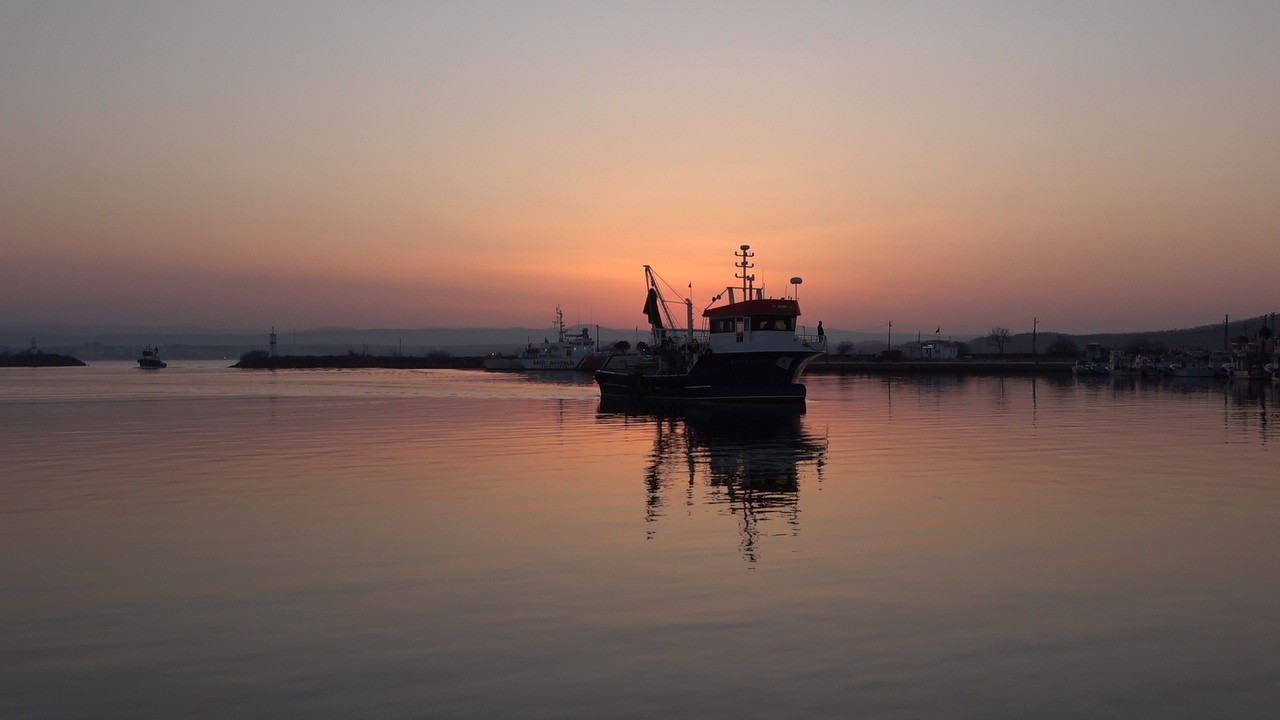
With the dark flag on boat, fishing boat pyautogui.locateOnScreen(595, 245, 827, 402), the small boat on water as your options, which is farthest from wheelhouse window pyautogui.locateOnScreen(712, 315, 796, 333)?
the small boat on water

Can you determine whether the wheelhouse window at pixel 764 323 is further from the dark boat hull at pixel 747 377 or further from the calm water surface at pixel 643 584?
the calm water surface at pixel 643 584

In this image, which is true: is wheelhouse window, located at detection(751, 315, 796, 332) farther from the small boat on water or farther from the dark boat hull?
the small boat on water

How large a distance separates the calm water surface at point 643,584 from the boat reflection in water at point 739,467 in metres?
0.19

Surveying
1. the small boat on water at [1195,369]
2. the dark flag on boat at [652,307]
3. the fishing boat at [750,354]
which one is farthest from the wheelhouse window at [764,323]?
the small boat on water at [1195,369]

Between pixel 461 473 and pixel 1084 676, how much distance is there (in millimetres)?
19607

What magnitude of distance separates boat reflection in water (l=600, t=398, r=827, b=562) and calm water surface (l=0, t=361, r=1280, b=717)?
0.63 ft

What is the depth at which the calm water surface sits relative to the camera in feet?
30.9

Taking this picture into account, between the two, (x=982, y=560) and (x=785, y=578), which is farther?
(x=982, y=560)

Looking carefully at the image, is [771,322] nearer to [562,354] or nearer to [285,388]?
[285,388]

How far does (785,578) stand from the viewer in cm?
1404

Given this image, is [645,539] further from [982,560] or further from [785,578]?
[982,560]

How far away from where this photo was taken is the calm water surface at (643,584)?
9.42 meters

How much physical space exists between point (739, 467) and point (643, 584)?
14.7m

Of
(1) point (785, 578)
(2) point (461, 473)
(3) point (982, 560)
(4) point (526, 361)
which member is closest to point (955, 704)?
(1) point (785, 578)
